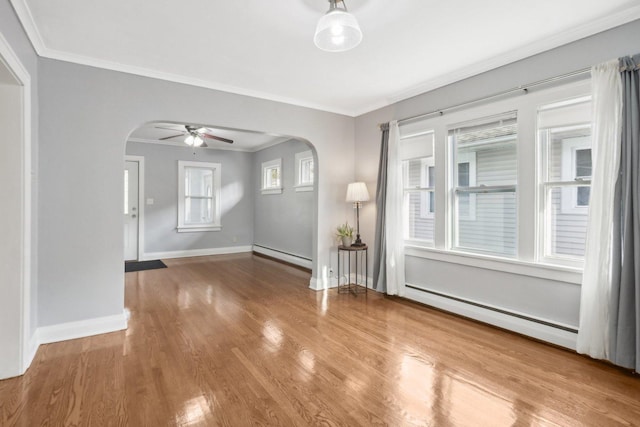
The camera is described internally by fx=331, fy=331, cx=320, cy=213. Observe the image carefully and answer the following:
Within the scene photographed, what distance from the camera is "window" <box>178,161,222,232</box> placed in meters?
7.37

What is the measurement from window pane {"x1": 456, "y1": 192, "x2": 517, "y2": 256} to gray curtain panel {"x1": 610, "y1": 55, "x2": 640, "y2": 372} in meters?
0.90

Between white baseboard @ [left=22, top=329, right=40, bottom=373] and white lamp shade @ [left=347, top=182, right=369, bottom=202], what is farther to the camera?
white lamp shade @ [left=347, top=182, right=369, bottom=202]

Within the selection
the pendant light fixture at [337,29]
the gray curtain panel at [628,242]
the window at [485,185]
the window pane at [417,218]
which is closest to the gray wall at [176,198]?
the window pane at [417,218]

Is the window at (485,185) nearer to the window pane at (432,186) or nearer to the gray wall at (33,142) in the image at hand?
the window pane at (432,186)

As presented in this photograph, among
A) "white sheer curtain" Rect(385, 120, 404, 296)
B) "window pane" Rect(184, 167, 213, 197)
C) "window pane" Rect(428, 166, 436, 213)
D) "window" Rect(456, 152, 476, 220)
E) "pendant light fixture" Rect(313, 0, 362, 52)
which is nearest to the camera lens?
"pendant light fixture" Rect(313, 0, 362, 52)

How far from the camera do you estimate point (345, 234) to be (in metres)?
4.60

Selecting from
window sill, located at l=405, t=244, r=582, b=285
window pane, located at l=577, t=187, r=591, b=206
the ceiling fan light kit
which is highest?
the ceiling fan light kit

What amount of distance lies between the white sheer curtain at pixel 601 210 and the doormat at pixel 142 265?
6244 millimetres

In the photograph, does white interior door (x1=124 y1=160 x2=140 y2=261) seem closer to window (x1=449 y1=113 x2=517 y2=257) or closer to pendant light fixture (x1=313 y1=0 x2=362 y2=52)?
pendant light fixture (x1=313 y1=0 x2=362 y2=52)

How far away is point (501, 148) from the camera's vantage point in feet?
11.0

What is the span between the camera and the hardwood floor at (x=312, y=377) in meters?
1.92

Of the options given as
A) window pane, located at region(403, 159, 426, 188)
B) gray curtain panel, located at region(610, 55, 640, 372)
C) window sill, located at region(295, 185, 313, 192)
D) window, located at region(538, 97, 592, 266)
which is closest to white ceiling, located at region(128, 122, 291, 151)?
window sill, located at region(295, 185, 313, 192)

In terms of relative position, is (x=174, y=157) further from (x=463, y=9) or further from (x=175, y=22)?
(x=463, y=9)

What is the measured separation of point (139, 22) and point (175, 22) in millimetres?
279
